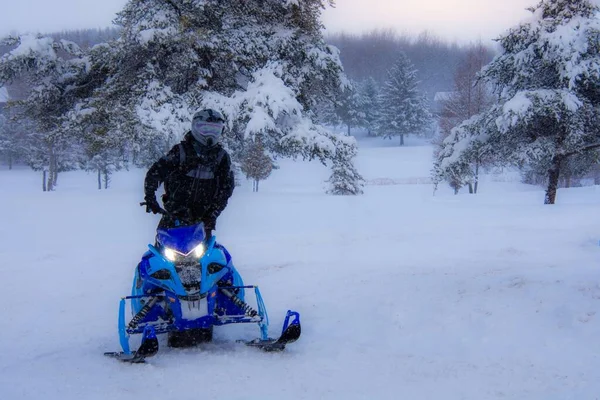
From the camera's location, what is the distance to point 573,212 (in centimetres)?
1469

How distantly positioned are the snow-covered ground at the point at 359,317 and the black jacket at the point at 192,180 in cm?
133

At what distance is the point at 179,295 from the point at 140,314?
0.39 m

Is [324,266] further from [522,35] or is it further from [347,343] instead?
[522,35]

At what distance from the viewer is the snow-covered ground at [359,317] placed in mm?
4051

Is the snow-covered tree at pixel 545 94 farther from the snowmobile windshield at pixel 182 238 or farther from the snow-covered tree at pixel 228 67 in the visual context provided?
the snowmobile windshield at pixel 182 238

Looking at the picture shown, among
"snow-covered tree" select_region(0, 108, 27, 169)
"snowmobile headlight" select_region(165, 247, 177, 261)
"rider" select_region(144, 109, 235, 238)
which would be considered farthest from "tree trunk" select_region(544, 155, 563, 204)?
"snow-covered tree" select_region(0, 108, 27, 169)

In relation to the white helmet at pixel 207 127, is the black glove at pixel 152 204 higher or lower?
lower

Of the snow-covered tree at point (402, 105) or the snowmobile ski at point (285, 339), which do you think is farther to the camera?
the snow-covered tree at point (402, 105)

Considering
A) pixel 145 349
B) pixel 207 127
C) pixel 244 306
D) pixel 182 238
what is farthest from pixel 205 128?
pixel 145 349

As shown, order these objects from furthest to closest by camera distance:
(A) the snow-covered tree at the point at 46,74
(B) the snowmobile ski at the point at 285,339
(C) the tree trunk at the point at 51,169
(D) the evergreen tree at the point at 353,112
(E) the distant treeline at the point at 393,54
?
(E) the distant treeline at the point at 393,54
(D) the evergreen tree at the point at 353,112
(C) the tree trunk at the point at 51,169
(A) the snow-covered tree at the point at 46,74
(B) the snowmobile ski at the point at 285,339

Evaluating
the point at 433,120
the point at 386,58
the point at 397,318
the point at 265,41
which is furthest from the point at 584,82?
the point at 386,58

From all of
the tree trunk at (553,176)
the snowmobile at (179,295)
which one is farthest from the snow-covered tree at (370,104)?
the snowmobile at (179,295)

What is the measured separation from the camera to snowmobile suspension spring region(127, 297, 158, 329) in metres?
4.50

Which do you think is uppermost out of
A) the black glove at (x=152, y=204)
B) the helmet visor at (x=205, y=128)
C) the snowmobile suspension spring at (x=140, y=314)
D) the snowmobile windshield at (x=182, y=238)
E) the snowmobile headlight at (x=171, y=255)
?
the helmet visor at (x=205, y=128)
